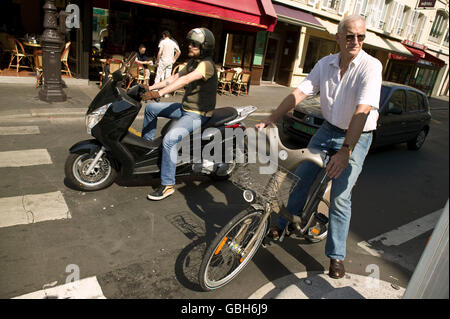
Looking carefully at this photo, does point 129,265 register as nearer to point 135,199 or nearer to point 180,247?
point 180,247

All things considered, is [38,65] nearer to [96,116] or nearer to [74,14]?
[74,14]

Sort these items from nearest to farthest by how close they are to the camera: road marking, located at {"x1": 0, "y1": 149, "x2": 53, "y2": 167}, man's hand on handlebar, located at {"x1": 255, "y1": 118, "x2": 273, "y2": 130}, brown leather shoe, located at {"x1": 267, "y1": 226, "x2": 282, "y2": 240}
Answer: man's hand on handlebar, located at {"x1": 255, "y1": 118, "x2": 273, "y2": 130}, brown leather shoe, located at {"x1": 267, "y1": 226, "x2": 282, "y2": 240}, road marking, located at {"x1": 0, "y1": 149, "x2": 53, "y2": 167}

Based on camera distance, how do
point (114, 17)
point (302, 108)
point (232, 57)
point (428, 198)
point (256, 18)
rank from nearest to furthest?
point (428, 198) → point (302, 108) → point (256, 18) → point (114, 17) → point (232, 57)

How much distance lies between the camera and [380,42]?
798 inches

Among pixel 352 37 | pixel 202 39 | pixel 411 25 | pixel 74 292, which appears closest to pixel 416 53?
pixel 411 25

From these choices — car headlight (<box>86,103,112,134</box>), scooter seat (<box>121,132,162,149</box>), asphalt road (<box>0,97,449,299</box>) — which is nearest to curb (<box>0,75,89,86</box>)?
asphalt road (<box>0,97,449,299</box>)

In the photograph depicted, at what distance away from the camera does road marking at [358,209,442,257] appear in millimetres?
3659

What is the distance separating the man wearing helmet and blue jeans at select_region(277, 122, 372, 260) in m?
1.45

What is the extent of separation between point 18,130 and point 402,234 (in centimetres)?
612

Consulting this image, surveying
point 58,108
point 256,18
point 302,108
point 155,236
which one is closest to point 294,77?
point 256,18

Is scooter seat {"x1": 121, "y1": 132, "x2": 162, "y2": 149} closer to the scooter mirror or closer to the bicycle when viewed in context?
the scooter mirror

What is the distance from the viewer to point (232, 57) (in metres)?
14.9

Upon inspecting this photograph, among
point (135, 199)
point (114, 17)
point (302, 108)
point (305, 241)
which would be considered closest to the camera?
point (305, 241)

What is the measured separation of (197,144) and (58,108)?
15.0 feet
